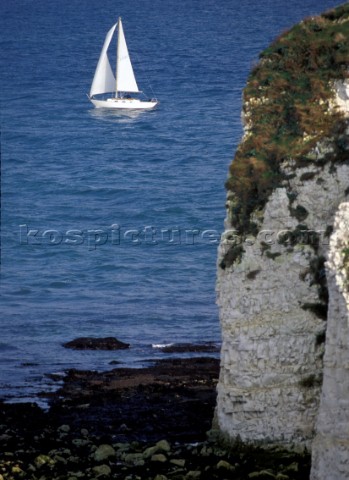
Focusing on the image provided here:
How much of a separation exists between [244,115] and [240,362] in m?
8.44

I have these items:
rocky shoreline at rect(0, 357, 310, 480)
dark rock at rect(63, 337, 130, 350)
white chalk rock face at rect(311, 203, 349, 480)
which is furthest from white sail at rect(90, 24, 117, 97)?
white chalk rock face at rect(311, 203, 349, 480)

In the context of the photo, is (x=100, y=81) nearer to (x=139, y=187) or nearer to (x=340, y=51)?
(x=139, y=187)

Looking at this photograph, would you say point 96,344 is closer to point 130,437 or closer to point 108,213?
point 130,437

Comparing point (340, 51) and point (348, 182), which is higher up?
point (340, 51)

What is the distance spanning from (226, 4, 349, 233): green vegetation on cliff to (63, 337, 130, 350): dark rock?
1017 inches

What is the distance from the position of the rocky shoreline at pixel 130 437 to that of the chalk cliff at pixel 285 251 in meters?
1.69

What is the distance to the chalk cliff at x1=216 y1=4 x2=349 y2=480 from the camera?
46906mm

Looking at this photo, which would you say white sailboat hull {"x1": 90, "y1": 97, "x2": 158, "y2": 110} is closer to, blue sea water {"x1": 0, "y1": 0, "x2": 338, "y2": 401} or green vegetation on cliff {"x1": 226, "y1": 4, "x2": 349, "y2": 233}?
blue sea water {"x1": 0, "y1": 0, "x2": 338, "y2": 401}

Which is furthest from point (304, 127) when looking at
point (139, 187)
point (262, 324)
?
point (139, 187)

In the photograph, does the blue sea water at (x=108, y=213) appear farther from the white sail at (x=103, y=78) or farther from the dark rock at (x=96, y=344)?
the white sail at (x=103, y=78)

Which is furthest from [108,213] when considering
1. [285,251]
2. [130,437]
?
[285,251]

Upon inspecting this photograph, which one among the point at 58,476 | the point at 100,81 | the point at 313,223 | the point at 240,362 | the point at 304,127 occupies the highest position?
the point at 100,81

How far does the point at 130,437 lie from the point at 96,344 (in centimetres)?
2223

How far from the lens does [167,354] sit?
7100 cm
